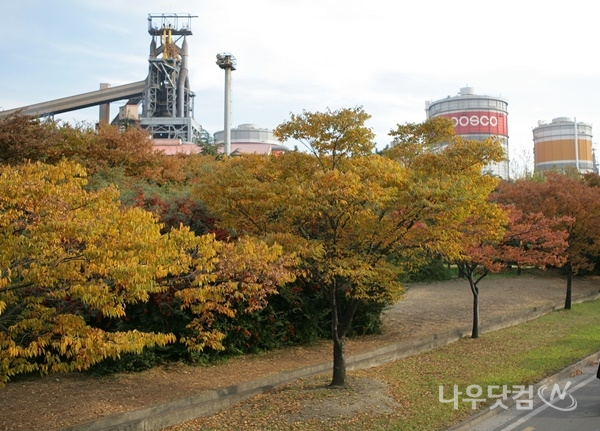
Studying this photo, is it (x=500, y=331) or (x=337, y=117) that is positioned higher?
(x=337, y=117)

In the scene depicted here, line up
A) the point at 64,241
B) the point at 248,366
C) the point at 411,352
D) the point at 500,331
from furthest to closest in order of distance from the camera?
the point at 500,331 < the point at 411,352 < the point at 248,366 < the point at 64,241

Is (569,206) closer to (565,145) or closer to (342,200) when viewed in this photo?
(342,200)

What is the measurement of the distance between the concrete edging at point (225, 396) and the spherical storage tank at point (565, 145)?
73338mm

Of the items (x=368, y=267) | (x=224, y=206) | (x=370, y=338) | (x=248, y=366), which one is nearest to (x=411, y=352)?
(x=370, y=338)

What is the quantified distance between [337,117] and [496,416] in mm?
5845

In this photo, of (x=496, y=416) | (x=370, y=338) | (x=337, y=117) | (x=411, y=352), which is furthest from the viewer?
(x=370, y=338)

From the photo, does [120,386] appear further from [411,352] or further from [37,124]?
[37,124]

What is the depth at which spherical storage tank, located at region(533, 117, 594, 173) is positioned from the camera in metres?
79.9

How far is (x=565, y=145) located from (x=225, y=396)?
273 ft

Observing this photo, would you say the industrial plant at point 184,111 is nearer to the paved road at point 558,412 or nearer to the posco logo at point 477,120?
the posco logo at point 477,120

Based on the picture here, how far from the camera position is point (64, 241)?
18.9 ft

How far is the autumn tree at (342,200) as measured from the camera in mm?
8789
